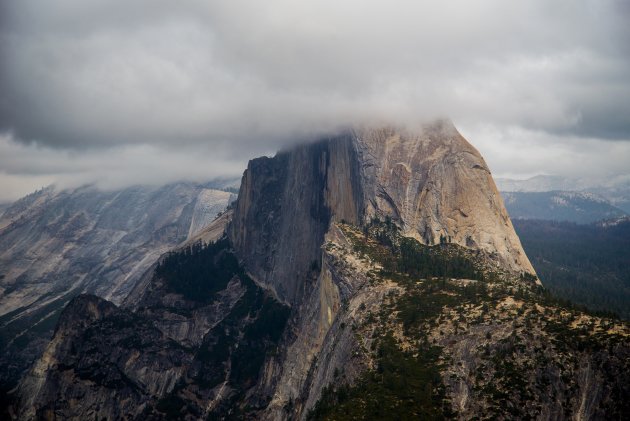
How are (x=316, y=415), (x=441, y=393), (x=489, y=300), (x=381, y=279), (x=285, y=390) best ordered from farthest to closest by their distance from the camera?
(x=285, y=390), (x=381, y=279), (x=489, y=300), (x=316, y=415), (x=441, y=393)

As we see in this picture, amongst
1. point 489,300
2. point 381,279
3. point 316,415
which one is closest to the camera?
point 316,415

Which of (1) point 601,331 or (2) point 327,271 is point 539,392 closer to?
(1) point 601,331

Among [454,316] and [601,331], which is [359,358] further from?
[601,331]

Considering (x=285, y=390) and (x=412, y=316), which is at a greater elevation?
(x=412, y=316)

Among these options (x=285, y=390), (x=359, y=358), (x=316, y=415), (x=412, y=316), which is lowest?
(x=285, y=390)

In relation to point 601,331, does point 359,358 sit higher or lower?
lower

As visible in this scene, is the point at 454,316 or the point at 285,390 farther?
the point at 285,390

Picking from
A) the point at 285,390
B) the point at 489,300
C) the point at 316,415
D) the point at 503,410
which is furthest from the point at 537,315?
the point at 285,390

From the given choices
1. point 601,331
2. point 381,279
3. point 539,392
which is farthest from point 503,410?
point 381,279

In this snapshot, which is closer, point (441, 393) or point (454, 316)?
point (441, 393)
